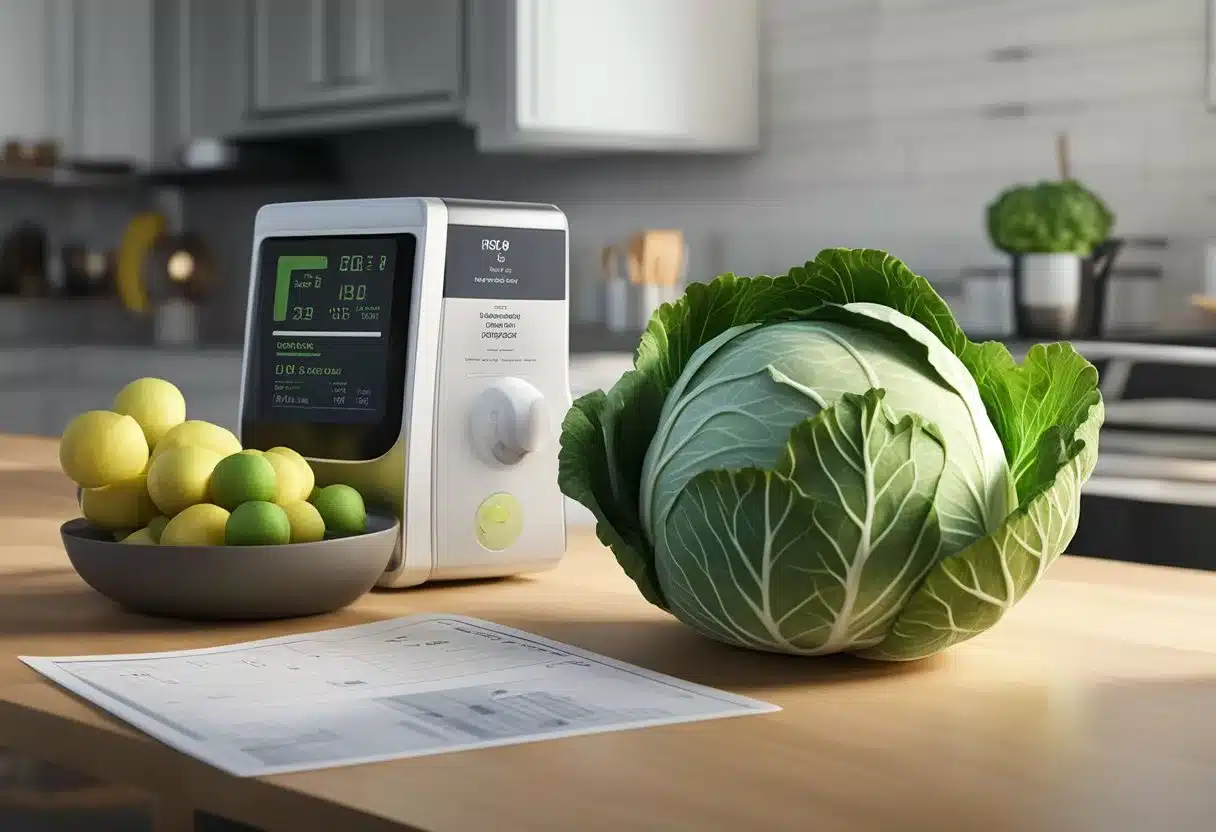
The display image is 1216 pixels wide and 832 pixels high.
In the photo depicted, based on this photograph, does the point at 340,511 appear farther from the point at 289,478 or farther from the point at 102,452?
the point at 102,452

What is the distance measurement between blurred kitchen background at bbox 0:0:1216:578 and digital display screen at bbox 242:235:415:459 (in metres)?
1.48

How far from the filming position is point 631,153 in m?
3.81

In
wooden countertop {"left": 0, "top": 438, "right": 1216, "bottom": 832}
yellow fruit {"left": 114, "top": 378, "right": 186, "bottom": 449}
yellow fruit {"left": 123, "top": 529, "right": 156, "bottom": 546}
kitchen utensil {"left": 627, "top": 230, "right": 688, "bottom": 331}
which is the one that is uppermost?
kitchen utensil {"left": 627, "top": 230, "right": 688, "bottom": 331}

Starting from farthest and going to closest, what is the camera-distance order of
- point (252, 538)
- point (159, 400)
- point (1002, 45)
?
point (1002, 45)
point (159, 400)
point (252, 538)

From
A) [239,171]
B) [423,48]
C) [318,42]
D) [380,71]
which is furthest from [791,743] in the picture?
[239,171]

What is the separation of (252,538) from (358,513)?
8cm

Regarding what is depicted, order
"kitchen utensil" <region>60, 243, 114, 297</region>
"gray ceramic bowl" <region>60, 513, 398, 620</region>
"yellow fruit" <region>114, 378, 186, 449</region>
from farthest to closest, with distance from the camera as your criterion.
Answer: "kitchen utensil" <region>60, 243, 114, 297</region>
"yellow fruit" <region>114, 378, 186, 449</region>
"gray ceramic bowl" <region>60, 513, 398, 620</region>

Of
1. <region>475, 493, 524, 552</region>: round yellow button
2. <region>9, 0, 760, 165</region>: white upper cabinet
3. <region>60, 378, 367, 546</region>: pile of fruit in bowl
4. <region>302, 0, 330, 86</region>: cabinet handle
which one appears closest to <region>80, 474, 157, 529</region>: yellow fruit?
<region>60, 378, 367, 546</region>: pile of fruit in bowl

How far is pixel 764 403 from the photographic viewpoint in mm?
760

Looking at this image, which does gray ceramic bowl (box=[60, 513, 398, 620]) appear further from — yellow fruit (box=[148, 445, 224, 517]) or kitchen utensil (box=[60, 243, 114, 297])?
kitchen utensil (box=[60, 243, 114, 297])

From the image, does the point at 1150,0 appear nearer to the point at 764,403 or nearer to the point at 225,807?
the point at 764,403

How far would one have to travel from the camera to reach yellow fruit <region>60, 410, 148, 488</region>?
941mm

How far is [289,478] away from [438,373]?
0.15 meters

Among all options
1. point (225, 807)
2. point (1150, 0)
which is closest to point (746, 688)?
point (225, 807)
